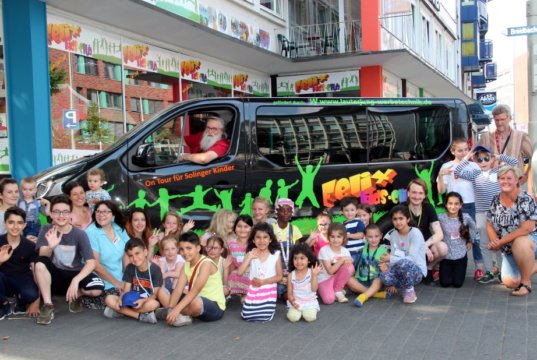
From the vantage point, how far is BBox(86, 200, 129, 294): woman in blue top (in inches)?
237

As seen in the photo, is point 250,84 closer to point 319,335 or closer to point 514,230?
point 514,230

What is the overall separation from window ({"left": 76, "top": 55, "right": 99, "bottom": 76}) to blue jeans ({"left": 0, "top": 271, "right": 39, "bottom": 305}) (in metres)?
6.84

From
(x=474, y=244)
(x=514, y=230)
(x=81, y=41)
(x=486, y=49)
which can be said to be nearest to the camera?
(x=514, y=230)

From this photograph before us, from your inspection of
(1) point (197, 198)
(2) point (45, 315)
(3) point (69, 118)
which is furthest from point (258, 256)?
(3) point (69, 118)

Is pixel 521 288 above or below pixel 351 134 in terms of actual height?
below

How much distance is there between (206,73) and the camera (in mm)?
15672

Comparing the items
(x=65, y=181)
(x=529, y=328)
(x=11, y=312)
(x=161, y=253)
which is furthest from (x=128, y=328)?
(x=529, y=328)

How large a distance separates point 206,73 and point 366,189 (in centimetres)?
924

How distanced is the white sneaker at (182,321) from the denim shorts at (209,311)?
122mm

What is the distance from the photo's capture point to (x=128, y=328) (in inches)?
209

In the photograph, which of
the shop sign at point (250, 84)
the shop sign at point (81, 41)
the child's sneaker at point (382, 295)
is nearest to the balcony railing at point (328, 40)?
the shop sign at point (250, 84)

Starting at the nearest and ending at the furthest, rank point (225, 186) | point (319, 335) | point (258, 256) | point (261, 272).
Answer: point (319, 335)
point (261, 272)
point (258, 256)
point (225, 186)

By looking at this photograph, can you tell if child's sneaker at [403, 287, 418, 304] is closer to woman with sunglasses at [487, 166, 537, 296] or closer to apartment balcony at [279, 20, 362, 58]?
woman with sunglasses at [487, 166, 537, 296]

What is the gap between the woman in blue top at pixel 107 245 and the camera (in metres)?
6.01
